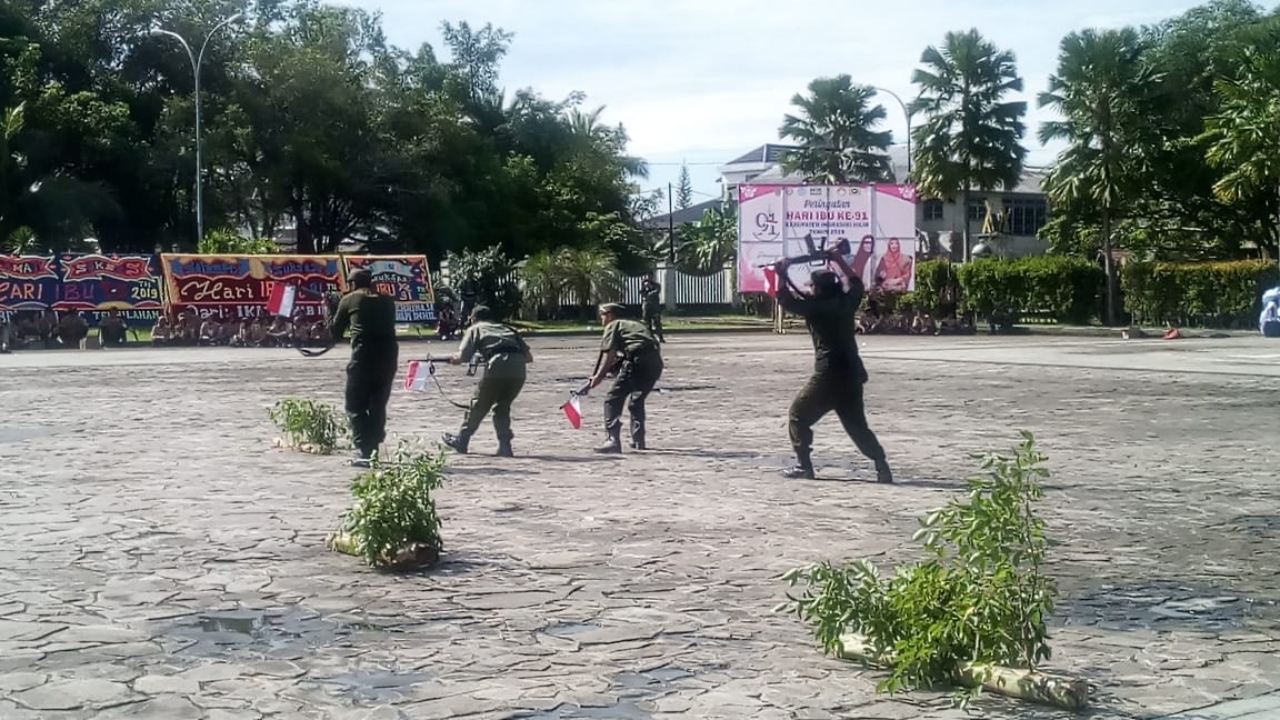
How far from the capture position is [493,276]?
51469mm

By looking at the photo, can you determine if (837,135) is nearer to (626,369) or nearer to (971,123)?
(971,123)

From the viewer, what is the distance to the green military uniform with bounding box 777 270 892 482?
11.7m

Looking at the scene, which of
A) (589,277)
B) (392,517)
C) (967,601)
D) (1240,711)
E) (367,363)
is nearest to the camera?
(1240,711)

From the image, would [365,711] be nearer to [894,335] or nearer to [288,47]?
[894,335]

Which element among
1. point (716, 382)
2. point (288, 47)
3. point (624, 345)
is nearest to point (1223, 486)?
point (624, 345)

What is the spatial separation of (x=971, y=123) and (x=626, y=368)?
136 feet

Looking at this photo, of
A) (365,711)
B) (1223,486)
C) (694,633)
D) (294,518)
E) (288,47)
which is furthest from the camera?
(288,47)

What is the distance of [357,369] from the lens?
12.5 meters

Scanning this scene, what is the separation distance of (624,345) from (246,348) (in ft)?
85.1

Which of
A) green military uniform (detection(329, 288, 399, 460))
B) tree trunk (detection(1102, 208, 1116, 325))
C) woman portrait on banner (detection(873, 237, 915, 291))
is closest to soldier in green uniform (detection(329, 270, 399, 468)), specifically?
green military uniform (detection(329, 288, 399, 460))

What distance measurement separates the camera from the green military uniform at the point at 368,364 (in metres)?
12.5

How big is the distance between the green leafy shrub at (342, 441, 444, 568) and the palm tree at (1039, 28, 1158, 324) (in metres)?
45.2

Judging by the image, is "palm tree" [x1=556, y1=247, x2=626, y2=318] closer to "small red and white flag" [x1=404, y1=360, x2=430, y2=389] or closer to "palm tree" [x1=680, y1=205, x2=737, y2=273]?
"palm tree" [x1=680, y1=205, x2=737, y2=273]

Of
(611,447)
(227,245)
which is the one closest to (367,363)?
(611,447)
